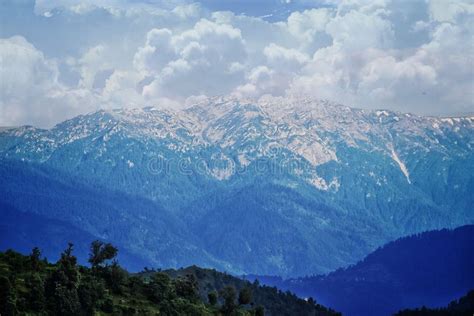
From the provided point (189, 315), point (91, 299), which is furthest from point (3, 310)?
point (189, 315)

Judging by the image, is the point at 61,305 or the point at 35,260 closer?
the point at 61,305

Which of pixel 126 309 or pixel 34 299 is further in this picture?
pixel 126 309

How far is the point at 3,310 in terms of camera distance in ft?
503

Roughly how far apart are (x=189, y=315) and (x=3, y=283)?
181 feet

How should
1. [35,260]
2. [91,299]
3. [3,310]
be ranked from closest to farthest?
[3,310] → [91,299] → [35,260]

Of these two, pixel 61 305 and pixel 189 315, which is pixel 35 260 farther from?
pixel 189 315

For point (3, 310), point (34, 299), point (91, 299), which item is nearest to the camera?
point (3, 310)

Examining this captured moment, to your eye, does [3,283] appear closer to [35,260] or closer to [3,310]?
[3,310]

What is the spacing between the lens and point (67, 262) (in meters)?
185

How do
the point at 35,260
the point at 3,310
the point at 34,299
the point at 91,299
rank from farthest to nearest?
the point at 35,260 → the point at 91,299 → the point at 34,299 → the point at 3,310

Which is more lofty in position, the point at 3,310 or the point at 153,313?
the point at 153,313

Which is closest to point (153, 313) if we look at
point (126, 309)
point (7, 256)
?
point (126, 309)

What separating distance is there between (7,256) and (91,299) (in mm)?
24240

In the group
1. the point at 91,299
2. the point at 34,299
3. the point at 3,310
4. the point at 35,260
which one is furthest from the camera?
the point at 35,260
